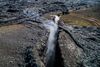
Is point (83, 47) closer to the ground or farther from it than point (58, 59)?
farther from it

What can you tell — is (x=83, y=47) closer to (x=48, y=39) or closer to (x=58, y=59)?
(x=58, y=59)

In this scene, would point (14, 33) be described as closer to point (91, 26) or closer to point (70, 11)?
point (91, 26)

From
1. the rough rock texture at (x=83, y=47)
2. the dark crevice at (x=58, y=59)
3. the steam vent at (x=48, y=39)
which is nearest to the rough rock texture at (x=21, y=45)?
the steam vent at (x=48, y=39)

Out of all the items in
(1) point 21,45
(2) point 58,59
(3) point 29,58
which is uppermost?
(1) point 21,45

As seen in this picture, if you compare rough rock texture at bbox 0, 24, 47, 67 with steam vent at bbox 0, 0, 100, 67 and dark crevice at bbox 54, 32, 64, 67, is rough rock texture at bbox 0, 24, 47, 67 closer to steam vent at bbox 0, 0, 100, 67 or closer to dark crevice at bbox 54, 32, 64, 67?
steam vent at bbox 0, 0, 100, 67

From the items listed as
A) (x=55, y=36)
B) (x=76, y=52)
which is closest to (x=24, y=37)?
(x=55, y=36)

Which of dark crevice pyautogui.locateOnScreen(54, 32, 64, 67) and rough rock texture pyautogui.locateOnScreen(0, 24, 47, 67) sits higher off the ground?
rough rock texture pyautogui.locateOnScreen(0, 24, 47, 67)

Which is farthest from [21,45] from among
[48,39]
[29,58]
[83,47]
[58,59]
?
[83,47]

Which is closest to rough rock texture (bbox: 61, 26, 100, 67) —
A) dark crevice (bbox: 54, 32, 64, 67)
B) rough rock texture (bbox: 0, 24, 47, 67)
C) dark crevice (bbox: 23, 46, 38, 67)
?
dark crevice (bbox: 54, 32, 64, 67)

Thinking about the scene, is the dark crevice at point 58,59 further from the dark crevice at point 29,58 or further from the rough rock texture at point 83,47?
the dark crevice at point 29,58
